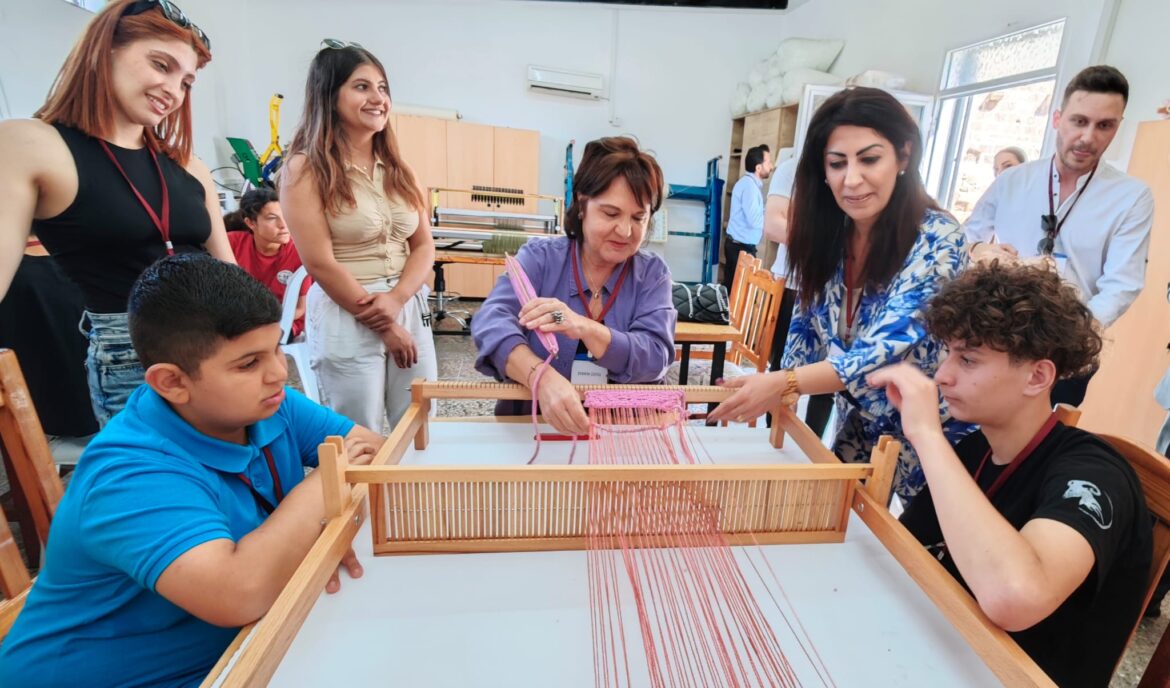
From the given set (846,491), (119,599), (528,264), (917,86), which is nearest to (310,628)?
(119,599)

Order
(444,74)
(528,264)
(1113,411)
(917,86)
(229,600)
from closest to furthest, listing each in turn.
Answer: (229,600) < (528,264) < (1113,411) < (917,86) < (444,74)

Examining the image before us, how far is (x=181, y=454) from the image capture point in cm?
72

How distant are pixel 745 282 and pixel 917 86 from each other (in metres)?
2.57

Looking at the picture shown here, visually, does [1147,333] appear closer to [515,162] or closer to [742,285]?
[742,285]

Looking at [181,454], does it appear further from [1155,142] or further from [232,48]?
[232,48]

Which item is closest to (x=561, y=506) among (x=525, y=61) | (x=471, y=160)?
(x=471, y=160)

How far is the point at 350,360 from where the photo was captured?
1.53 meters

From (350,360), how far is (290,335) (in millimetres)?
1258

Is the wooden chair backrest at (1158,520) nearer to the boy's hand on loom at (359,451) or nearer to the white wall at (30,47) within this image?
the boy's hand on loom at (359,451)

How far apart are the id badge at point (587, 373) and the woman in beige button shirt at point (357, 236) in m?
0.55

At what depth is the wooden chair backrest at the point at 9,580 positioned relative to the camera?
30.6 inches

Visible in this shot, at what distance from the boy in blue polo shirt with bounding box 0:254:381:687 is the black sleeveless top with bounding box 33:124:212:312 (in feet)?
1.68

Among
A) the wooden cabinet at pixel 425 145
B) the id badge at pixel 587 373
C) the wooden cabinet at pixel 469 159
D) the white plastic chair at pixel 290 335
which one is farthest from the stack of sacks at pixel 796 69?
the id badge at pixel 587 373

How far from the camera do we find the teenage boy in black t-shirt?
2.08ft
